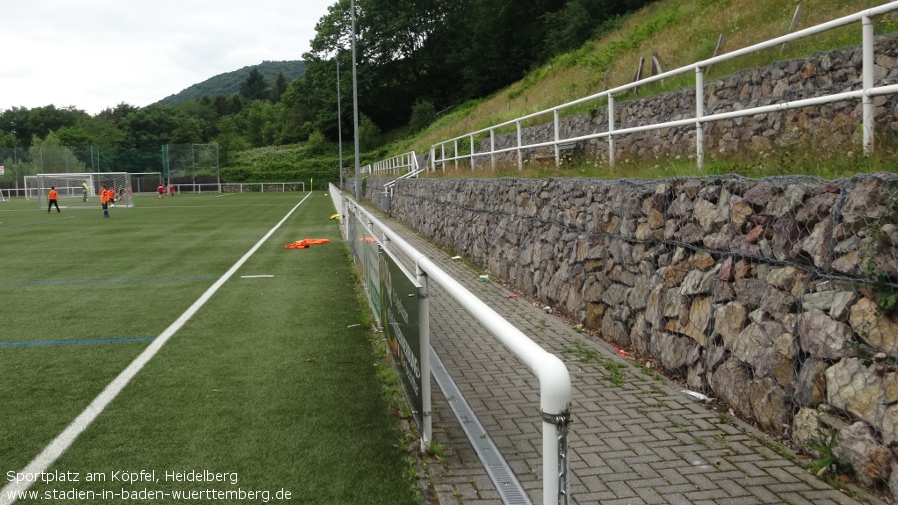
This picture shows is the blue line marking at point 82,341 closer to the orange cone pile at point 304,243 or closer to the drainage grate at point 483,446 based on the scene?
the drainage grate at point 483,446

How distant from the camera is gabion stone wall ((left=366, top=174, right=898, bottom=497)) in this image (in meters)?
4.02

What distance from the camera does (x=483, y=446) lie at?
4.84 m

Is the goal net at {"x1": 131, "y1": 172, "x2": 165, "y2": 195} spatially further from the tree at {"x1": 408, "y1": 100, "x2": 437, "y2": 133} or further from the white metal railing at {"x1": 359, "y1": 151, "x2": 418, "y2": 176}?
the white metal railing at {"x1": 359, "y1": 151, "x2": 418, "y2": 176}

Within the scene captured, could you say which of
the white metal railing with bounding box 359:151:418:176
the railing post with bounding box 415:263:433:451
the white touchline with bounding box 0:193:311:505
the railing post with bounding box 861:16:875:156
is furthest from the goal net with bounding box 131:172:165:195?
the railing post with bounding box 861:16:875:156

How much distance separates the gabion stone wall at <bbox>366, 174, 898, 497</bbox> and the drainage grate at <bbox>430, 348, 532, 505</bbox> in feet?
5.60

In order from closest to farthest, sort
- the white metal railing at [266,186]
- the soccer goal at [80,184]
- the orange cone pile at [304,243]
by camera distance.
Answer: the orange cone pile at [304,243], the soccer goal at [80,184], the white metal railing at [266,186]

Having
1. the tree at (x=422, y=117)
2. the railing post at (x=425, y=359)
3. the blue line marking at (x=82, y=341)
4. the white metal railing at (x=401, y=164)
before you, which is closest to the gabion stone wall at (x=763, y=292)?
the railing post at (x=425, y=359)

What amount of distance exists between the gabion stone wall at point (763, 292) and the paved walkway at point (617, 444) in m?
0.24

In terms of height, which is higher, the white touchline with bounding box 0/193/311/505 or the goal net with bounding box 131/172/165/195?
the goal net with bounding box 131/172/165/195

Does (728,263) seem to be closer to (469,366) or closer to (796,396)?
(796,396)

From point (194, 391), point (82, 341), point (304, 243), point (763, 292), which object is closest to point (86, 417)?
point (194, 391)

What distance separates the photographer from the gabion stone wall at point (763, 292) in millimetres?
4016

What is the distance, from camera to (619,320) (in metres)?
7.38

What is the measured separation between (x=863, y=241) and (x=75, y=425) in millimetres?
4986
